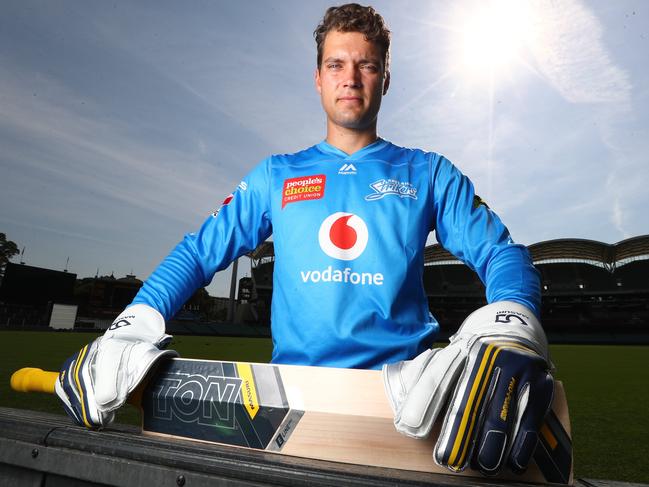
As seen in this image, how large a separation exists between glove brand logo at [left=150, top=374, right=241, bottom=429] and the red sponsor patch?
62 centimetres

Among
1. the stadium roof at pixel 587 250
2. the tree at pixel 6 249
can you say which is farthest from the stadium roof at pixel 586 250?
the tree at pixel 6 249

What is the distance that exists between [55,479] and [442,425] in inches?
34.2

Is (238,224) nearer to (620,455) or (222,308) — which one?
(620,455)

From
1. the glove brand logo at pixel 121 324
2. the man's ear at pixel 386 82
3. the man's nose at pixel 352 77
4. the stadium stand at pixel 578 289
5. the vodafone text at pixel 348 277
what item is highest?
the stadium stand at pixel 578 289

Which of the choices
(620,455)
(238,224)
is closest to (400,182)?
(238,224)

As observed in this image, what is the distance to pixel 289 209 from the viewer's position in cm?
146

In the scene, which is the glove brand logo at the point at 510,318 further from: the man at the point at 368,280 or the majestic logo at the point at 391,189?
the majestic logo at the point at 391,189

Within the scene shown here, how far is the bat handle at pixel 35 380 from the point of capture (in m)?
1.30

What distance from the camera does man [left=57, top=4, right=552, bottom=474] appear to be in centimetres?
81

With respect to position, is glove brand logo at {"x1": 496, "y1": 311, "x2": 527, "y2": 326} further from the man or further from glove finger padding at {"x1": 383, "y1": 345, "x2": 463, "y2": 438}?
glove finger padding at {"x1": 383, "y1": 345, "x2": 463, "y2": 438}

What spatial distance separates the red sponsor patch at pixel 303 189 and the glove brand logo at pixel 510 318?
2.26 ft

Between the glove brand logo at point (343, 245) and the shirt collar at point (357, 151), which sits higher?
the shirt collar at point (357, 151)

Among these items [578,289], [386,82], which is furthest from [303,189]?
[578,289]

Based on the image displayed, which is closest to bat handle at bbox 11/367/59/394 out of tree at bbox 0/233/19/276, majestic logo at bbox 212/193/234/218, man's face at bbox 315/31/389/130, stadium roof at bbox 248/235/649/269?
majestic logo at bbox 212/193/234/218
